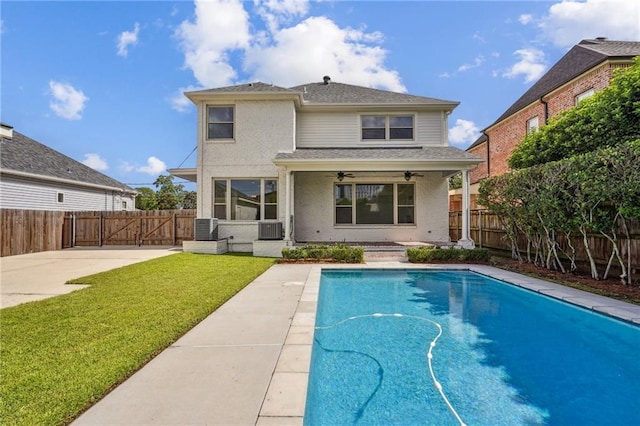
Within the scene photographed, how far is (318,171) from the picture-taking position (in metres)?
13.0

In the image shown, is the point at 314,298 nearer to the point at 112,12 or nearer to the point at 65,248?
the point at 112,12

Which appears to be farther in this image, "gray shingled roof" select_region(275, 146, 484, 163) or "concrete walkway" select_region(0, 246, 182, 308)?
"gray shingled roof" select_region(275, 146, 484, 163)

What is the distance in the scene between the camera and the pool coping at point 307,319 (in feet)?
7.84

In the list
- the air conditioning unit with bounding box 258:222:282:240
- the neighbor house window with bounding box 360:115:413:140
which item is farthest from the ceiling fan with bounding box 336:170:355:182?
the air conditioning unit with bounding box 258:222:282:240

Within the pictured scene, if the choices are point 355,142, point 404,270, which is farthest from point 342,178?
point 404,270

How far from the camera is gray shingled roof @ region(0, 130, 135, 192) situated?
15594 mm

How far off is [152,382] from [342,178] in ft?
37.2

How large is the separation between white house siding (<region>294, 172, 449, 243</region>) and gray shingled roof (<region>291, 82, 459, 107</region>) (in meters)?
3.19

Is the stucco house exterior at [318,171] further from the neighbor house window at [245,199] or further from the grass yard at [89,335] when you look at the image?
the grass yard at [89,335]

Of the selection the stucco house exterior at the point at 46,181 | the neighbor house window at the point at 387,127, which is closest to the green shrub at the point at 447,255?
the neighbor house window at the point at 387,127

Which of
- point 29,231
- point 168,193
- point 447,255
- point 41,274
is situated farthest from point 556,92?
point 168,193

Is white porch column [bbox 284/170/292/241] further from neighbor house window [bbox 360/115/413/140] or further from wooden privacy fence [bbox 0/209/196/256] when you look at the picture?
wooden privacy fence [bbox 0/209/196/256]

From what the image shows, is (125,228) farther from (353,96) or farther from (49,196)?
(353,96)

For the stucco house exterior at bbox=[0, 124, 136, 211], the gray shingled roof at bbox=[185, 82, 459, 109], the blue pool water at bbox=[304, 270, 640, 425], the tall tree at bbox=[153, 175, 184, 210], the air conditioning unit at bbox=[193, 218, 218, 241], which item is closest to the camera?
the blue pool water at bbox=[304, 270, 640, 425]
